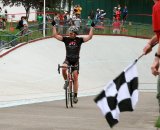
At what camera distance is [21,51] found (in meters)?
25.5

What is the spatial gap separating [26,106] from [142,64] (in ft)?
51.8

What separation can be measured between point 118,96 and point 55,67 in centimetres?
1901

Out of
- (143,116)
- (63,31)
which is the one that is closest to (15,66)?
(63,31)

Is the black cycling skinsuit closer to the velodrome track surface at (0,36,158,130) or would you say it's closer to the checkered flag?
the velodrome track surface at (0,36,158,130)

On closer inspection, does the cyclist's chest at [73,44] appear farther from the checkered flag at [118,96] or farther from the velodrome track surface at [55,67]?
the checkered flag at [118,96]

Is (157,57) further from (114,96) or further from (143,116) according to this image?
(143,116)

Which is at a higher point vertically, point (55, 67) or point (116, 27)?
point (116, 27)

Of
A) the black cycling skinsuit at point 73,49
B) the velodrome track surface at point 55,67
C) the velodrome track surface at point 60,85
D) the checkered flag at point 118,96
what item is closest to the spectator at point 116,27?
the velodrome track surface at point 55,67

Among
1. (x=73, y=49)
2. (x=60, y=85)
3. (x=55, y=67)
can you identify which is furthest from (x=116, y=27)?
(x=73, y=49)

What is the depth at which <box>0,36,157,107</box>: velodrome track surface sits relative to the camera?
19.1 metres

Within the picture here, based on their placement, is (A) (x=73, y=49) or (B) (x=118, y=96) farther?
(A) (x=73, y=49)

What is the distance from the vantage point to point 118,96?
19.7 ft

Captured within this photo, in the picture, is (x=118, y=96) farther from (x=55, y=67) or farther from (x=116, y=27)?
(x=116, y=27)

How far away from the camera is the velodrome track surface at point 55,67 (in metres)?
19.1
